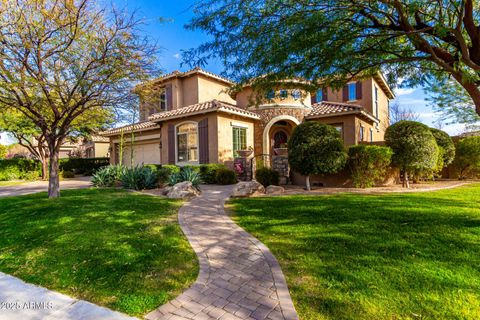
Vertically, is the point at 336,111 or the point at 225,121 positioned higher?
the point at 336,111

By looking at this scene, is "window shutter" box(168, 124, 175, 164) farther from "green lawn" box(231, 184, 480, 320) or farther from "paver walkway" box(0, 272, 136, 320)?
"paver walkway" box(0, 272, 136, 320)

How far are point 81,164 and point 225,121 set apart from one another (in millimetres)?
16405

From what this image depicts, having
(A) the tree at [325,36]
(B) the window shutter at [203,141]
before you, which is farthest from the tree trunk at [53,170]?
(B) the window shutter at [203,141]

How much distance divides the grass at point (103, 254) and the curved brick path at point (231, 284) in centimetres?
20

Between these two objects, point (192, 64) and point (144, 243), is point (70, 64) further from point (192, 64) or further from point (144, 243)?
point (144, 243)

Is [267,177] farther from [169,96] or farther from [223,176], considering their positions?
[169,96]

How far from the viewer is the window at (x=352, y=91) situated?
19.3 metres

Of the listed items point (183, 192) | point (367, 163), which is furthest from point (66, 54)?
point (367, 163)

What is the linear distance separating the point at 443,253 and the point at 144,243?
4.90m

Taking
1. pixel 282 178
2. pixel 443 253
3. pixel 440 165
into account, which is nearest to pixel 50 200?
pixel 282 178

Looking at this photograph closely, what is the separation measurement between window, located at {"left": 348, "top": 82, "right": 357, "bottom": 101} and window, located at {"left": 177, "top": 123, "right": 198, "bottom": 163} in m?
12.4

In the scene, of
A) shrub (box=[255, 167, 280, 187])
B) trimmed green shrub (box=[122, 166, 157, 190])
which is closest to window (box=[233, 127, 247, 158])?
shrub (box=[255, 167, 280, 187])

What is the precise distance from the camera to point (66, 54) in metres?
7.42

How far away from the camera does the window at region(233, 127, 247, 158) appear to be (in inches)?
588
